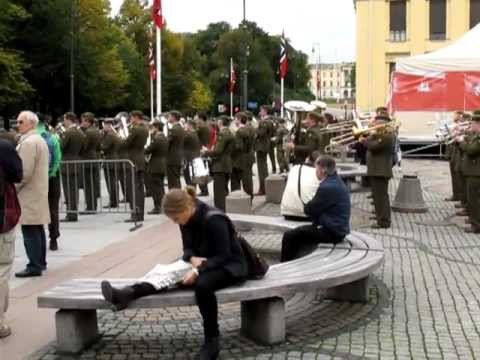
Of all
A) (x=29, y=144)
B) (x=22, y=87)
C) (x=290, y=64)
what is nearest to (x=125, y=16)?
(x=290, y=64)

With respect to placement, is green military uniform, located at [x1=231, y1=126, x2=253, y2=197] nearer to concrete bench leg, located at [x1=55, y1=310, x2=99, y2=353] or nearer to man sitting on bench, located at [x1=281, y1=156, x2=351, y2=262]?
man sitting on bench, located at [x1=281, y1=156, x2=351, y2=262]

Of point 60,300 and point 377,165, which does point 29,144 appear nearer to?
point 60,300

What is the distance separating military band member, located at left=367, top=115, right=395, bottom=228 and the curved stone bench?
522 cm

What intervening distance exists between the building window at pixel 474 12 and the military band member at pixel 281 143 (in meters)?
42.3

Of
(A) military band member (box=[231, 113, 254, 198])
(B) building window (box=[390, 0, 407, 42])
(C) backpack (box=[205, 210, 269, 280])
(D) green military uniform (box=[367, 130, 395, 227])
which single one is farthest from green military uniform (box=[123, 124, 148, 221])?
(B) building window (box=[390, 0, 407, 42])

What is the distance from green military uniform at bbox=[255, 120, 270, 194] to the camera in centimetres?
1844

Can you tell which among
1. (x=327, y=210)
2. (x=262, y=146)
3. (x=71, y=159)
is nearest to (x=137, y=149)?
(x=71, y=159)

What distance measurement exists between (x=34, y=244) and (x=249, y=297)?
12.0 ft

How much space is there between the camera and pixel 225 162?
13.9 meters

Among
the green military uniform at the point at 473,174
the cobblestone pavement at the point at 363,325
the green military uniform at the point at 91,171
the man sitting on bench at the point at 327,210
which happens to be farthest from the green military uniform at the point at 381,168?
the green military uniform at the point at 91,171

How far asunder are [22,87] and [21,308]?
3639 cm

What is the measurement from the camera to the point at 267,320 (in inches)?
243

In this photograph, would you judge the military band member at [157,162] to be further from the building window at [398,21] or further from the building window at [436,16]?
the building window at [436,16]

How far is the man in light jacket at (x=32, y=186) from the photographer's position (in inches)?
335
